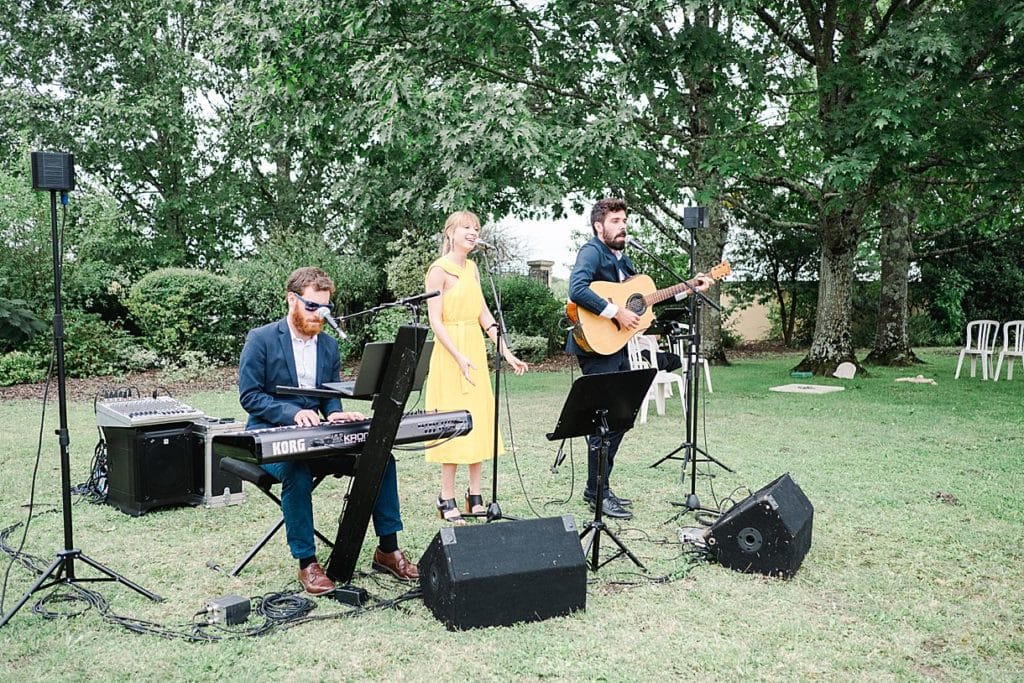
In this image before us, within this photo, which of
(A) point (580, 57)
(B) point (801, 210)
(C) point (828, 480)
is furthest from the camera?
(B) point (801, 210)

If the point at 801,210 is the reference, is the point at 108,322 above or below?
below

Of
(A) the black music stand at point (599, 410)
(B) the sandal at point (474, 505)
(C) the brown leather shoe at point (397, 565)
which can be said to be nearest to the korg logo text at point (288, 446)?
(C) the brown leather shoe at point (397, 565)

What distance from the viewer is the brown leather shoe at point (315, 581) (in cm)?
359

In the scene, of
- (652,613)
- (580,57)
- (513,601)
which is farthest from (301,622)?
(580,57)

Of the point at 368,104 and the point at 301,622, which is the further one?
the point at 368,104

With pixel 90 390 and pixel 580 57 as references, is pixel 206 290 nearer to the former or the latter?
pixel 90 390

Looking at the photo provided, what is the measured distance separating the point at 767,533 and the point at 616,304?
5.99ft

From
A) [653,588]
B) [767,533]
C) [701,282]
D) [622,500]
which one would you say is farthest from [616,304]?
[653,588]

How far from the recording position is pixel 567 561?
3.35m

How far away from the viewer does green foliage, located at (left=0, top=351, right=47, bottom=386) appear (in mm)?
11227

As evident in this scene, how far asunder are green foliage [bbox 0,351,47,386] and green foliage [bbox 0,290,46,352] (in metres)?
0.21

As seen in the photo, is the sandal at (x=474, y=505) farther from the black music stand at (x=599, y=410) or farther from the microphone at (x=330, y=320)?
the microphone at (x=330, y=320)

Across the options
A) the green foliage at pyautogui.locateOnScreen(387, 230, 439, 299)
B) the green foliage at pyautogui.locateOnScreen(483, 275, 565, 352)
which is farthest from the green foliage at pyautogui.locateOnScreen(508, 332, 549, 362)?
the green foliage at pyautogui.locateOnScreen(387, 230, 439, 299)

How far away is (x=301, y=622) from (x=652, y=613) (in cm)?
147
